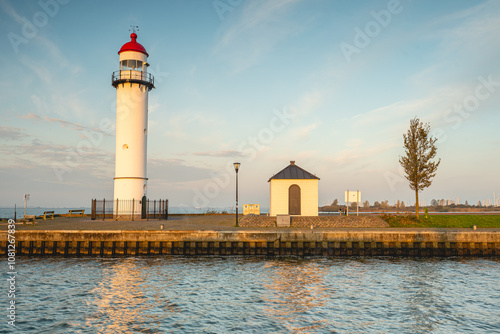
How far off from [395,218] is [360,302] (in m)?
19.9

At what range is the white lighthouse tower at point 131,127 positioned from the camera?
35469mm

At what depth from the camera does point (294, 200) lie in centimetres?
3428

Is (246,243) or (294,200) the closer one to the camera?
(246,243)

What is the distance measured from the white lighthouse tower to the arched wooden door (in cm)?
1408

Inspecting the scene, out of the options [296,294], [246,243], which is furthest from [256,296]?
[246,243]

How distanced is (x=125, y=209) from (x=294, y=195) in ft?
52.2

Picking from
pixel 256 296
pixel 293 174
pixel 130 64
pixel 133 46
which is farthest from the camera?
pixel 130 64

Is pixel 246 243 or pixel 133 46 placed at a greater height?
pixel 133 46

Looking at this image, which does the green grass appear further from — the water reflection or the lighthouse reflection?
the lighthouse reflection

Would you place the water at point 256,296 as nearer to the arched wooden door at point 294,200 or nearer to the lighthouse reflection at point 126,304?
the lighthouse reflection at point 126,304

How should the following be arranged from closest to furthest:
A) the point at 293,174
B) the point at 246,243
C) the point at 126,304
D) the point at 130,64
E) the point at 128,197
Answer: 1. the point at 126,304
2. the point at 246,243
3. the point at 293,174
4. the point at 128,197
5. the point at 130,64

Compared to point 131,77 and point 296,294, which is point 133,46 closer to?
point 131,77

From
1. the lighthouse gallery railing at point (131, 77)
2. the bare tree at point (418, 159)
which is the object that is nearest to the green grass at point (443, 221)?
the bare tree at point (418, 159)

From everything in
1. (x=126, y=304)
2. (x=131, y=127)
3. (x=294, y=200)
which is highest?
(x=131, y=127)
